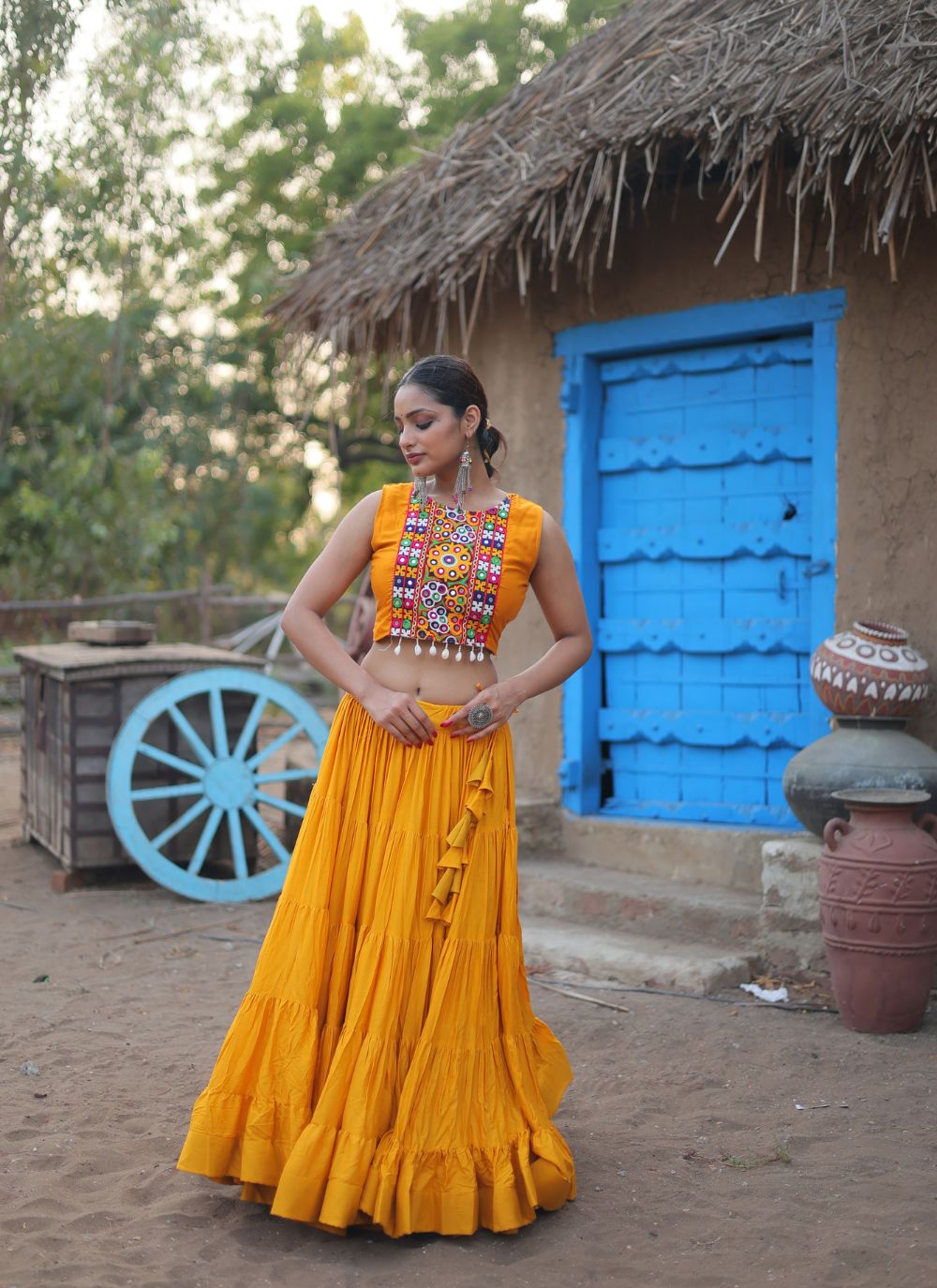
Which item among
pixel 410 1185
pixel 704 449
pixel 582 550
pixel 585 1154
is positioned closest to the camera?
pixel 410 1185

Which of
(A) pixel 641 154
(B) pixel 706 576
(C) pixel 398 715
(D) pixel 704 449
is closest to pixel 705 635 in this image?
(B) pixel 706 576

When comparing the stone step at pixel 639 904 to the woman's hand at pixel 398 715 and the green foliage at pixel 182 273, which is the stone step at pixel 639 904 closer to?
the woman's hand at pixel 398 715

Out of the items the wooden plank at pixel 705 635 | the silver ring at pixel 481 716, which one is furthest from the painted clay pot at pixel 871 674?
the silver ring at pixel 481 716

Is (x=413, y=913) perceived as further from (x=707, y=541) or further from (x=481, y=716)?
(x=707, y=541)

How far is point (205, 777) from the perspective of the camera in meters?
5.86

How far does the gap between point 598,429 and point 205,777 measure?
2340 millimetres

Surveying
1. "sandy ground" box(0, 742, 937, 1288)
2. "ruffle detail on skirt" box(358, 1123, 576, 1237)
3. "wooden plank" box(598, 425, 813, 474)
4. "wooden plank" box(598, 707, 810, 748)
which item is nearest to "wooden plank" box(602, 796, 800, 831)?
"wooden plank" box(598, 707, 810, 748)

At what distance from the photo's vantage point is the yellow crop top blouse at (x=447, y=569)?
2705 millimetres

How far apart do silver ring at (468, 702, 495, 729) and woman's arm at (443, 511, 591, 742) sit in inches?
0.5

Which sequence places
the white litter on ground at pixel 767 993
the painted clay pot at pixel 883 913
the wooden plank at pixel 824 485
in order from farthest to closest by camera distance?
the wooden plank at pixel 824 485, the white litter on ground at pixel 767 993, the painted clay pot at pixel 883 913

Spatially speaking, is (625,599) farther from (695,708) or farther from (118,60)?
(118,60)

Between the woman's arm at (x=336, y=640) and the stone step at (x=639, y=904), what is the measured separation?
2558mm

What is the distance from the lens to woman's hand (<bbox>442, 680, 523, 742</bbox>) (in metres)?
2.68

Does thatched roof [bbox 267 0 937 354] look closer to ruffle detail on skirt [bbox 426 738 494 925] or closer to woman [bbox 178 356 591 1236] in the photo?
woman [bbox 178 356 591 1236]
